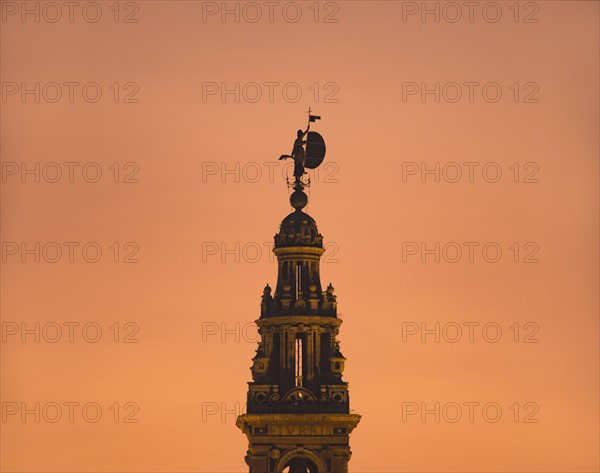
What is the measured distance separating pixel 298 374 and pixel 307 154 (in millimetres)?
15494

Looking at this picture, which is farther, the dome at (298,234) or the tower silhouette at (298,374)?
the dome at (298,234)

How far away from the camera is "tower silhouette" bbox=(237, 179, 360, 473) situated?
535ft

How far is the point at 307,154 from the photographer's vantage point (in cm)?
16988

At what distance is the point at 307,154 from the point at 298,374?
15.5 meters

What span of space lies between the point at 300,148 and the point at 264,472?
22.9m

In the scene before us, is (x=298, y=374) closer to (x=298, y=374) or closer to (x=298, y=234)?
(x=298, y=374)

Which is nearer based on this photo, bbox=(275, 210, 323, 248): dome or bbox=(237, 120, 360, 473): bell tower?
bbox=(237, 120, 360, 473): bell tower

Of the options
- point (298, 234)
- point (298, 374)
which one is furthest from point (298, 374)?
point (298, 234)

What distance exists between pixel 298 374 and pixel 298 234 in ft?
31.3

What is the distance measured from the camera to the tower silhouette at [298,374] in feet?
535

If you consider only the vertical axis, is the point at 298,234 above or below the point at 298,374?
above

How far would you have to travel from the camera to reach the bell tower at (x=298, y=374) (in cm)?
16300

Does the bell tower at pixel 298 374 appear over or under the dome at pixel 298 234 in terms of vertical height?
under

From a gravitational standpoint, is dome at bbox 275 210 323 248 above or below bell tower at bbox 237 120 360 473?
above
